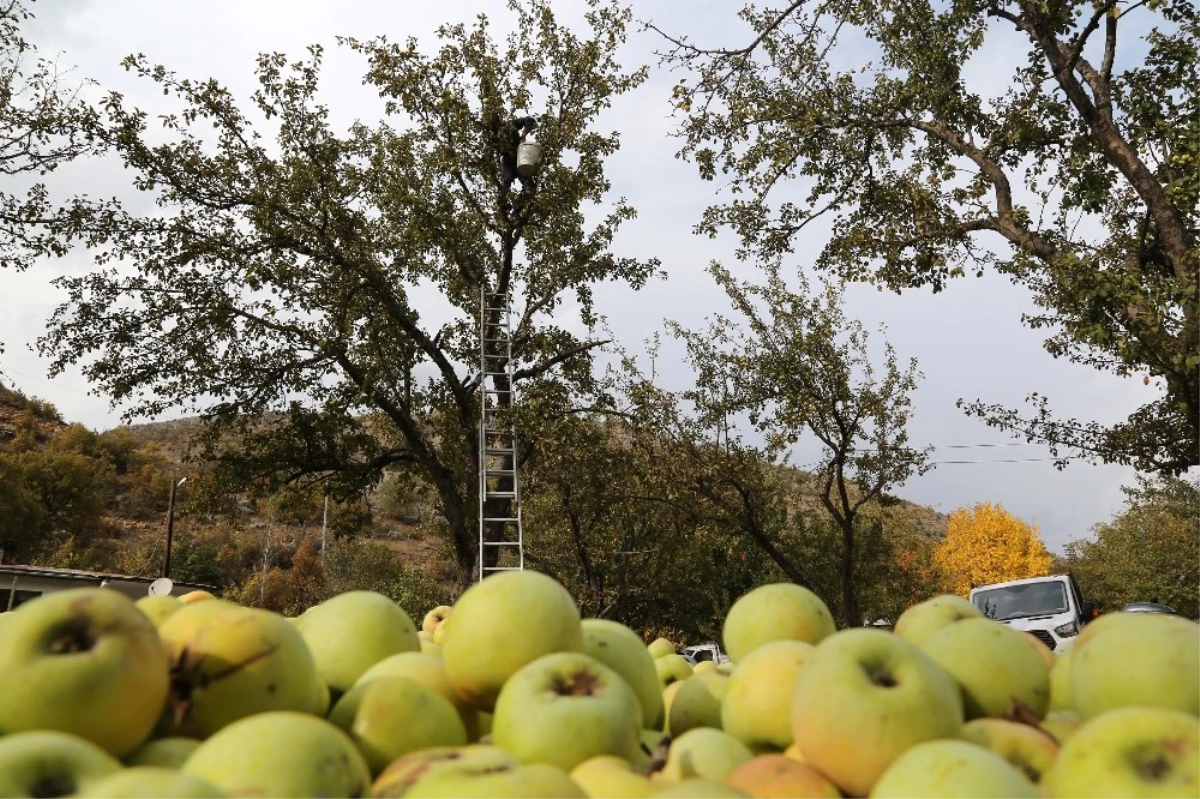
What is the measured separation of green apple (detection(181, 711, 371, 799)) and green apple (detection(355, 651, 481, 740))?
0.47m

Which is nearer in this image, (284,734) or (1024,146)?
(284,734)

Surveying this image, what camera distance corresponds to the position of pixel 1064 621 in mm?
13883

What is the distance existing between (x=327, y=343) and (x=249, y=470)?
2855 mm

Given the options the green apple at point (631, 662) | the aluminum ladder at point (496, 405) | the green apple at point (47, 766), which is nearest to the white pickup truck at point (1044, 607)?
the aluminum ladder at point (496, 405)

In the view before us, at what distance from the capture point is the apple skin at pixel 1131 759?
1138mm

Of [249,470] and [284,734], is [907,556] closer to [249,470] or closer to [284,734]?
[249,470]

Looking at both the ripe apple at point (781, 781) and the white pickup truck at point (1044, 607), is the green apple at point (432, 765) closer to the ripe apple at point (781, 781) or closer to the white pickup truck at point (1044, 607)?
the ripe apple at point (781, 781)

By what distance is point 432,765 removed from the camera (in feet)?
4.20

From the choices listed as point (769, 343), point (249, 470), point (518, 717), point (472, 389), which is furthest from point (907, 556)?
point (518, 717)

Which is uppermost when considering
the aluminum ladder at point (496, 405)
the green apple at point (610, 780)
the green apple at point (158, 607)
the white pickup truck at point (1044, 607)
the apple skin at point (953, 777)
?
the aluminum ladder at point (496, 405)

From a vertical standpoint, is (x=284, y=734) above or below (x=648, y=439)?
below

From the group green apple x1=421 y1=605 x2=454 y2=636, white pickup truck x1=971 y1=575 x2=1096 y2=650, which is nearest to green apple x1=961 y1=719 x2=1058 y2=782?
green apple x1=421 y1=605 x2=454 y2=636

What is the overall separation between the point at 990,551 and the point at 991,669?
185ft

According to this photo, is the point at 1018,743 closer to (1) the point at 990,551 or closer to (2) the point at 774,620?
(2) the point at 774,620
